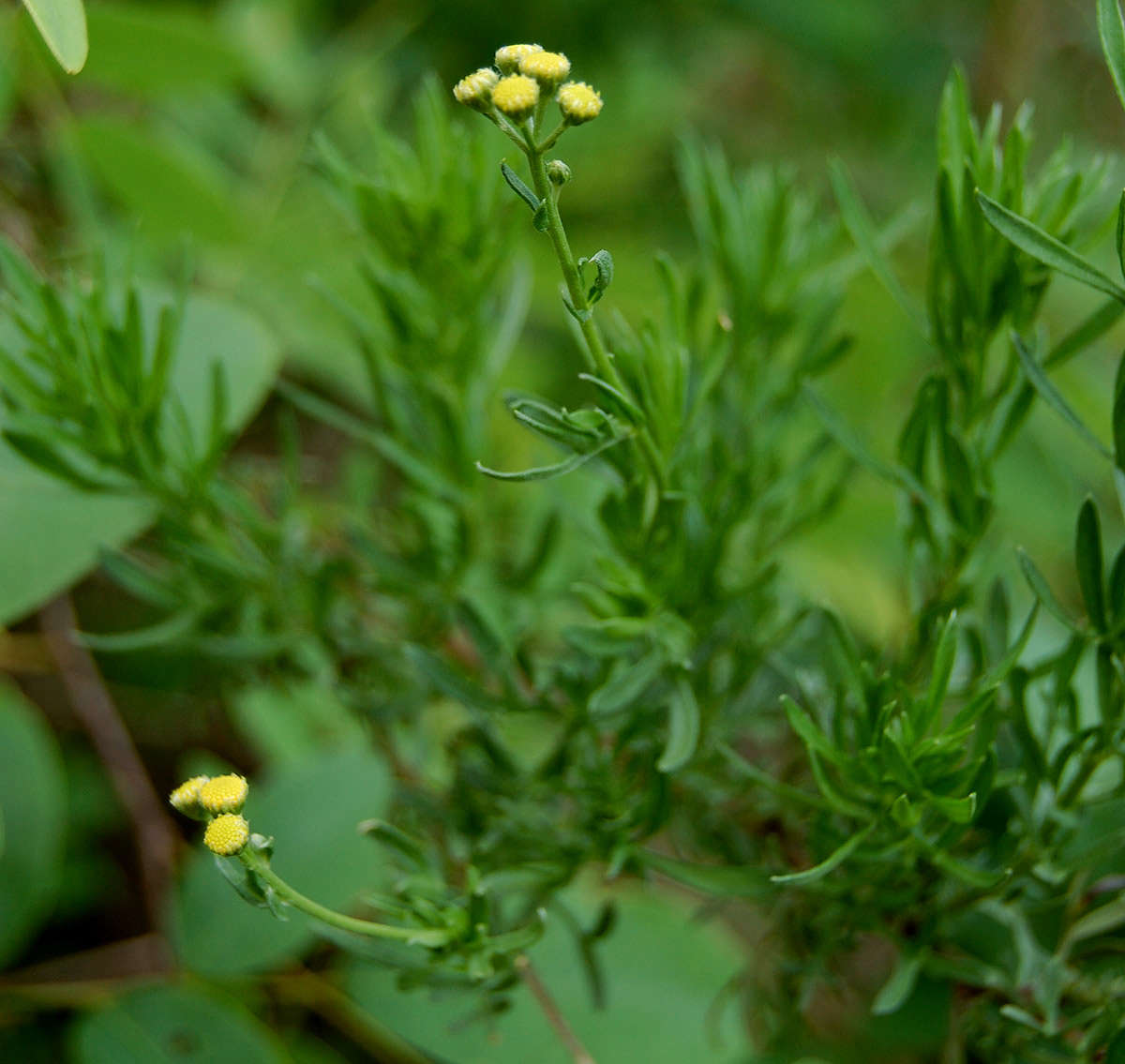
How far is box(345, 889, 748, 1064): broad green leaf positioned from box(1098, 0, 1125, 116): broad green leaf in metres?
0.47

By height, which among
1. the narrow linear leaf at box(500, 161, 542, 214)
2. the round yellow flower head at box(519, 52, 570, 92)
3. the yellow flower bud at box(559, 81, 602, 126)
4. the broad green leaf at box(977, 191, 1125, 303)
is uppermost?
the round yellow flower head at box(519, 52, 570, 92)

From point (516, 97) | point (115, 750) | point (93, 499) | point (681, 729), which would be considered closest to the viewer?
point (516, 97)

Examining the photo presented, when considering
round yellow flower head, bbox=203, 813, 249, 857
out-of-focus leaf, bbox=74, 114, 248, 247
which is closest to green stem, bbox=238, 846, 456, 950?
round yellow flower head, bbox=203, 813, 249, 857

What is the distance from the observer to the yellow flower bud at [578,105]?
360 millimetres

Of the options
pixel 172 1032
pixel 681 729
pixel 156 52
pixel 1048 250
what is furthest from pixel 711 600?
pixel 156 52

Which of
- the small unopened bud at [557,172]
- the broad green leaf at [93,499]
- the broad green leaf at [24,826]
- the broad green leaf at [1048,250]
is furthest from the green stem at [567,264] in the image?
the broad green leaf at [24,826]

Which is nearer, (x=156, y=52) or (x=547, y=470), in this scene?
(x=547, y=470)

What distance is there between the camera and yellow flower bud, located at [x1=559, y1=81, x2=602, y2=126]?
0.36 metres

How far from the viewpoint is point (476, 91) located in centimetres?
35

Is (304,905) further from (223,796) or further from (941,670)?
(941,670)

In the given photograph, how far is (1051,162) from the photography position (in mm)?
508

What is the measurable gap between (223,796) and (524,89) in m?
0.22

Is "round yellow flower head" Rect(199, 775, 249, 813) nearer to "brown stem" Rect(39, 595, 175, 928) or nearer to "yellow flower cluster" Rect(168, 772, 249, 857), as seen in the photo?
"yellow flower cluster" Rect(168, 772, 249, 857)

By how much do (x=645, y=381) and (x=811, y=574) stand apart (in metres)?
0.78
